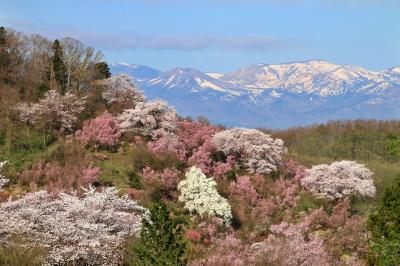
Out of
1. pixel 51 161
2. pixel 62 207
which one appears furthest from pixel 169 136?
pixel 62 207

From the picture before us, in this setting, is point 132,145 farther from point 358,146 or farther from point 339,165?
point 358,146

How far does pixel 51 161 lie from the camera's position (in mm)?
37875

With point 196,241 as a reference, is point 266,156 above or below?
above

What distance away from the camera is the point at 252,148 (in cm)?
4241

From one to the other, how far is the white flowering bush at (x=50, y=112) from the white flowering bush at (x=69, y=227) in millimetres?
21027

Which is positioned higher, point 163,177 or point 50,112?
point 50,112

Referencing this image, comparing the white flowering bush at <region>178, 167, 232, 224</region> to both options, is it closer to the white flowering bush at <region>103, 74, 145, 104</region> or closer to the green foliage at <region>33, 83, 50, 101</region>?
the white flowering bush at <region>103, 74, 145, 104</region>

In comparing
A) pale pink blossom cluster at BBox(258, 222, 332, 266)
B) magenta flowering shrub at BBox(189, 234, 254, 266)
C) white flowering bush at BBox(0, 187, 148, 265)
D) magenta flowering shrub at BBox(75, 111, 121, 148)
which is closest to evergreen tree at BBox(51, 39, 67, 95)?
magenta flowering shrub at BBox(75, 111, 121, 148)

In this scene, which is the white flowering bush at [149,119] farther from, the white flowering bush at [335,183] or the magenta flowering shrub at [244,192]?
the white flowering bush at [335,183]

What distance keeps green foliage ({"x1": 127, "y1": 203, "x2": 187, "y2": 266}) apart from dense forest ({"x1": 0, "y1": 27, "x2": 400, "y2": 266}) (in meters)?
0.97

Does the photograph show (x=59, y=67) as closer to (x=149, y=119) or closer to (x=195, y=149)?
(x=149, y=119)

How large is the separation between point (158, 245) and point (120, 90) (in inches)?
1213

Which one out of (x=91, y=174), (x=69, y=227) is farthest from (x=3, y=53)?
(x=69, y=227)

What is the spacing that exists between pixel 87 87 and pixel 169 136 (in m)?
12.6
